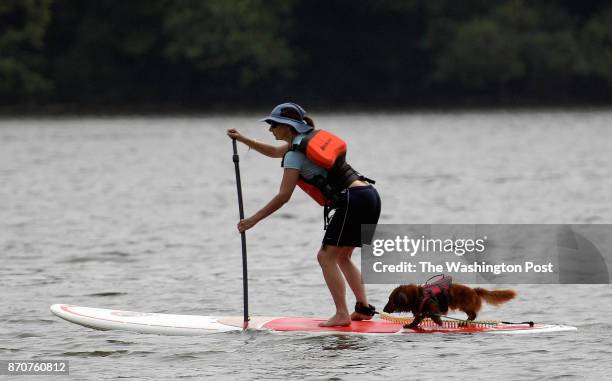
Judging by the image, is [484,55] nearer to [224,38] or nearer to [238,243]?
[224,38]

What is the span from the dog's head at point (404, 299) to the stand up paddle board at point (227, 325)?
388 millimetres

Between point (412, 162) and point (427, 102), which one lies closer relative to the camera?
point (412, 162)

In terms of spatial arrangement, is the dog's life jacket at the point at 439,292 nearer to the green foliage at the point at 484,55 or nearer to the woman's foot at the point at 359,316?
the woman's foot at the point at 359,316

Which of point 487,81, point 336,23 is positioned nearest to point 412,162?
point 487,81

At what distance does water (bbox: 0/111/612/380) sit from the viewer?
40.3 feet

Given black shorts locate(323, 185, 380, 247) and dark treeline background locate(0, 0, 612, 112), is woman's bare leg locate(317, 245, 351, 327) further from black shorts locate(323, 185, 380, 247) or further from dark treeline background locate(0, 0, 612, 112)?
dark treeline background locate(0, 0, 612, 112)

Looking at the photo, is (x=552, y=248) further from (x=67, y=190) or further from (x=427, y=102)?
(x=427, y=102)

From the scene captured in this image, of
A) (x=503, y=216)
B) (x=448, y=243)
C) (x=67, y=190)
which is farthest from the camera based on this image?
(x=67, y=190)

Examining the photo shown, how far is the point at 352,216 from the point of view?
12.2 metres

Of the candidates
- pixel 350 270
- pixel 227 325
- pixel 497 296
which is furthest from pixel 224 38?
pixel 497 296

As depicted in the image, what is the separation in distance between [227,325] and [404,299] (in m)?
2.01

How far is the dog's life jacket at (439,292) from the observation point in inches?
482

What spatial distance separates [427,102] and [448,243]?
234 feet

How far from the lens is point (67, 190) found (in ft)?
112
